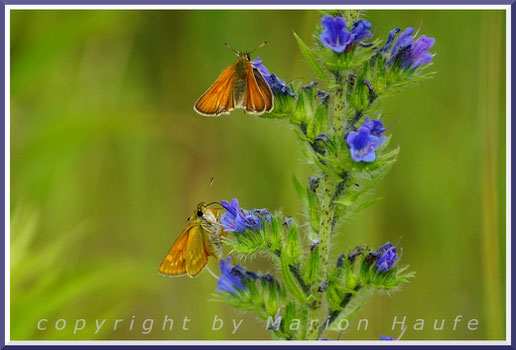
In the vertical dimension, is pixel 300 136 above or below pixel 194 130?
above

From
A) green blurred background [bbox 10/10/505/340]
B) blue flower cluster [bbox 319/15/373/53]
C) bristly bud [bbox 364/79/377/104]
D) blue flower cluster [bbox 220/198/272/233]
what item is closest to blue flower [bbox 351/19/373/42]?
blue flower cluster [bbox 319/15/373/53]

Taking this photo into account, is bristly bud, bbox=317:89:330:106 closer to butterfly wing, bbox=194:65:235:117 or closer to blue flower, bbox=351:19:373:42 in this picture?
blue flower, bbox=351:19:373:42

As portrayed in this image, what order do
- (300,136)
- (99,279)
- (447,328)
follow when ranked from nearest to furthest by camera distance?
(300,136) < (99,279) < (447,328)

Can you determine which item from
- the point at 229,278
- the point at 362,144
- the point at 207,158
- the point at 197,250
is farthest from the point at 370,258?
the point at 207,158

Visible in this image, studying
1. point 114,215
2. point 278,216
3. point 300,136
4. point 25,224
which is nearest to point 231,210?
point 278,216

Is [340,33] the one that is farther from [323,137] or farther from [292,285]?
[292,285]

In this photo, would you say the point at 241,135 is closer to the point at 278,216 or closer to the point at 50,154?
the point at 50,154
